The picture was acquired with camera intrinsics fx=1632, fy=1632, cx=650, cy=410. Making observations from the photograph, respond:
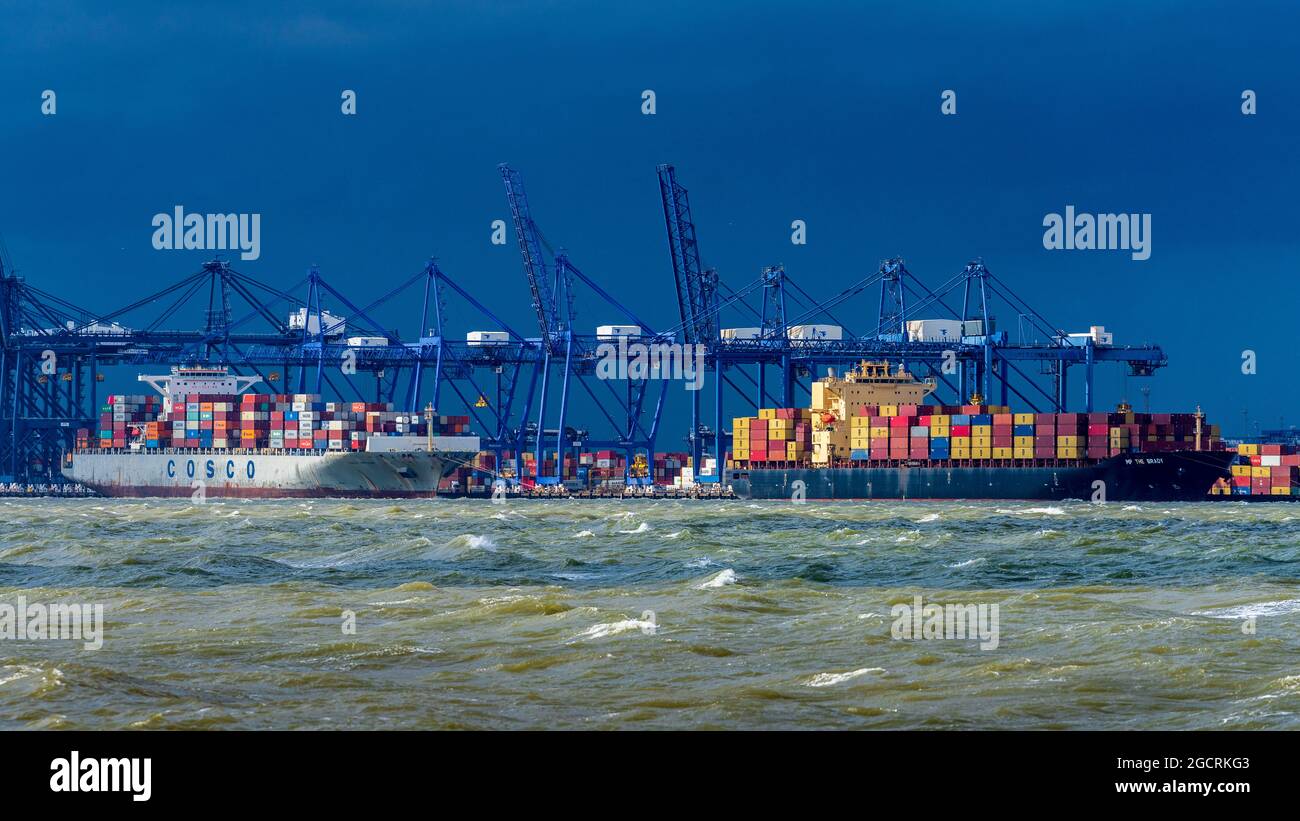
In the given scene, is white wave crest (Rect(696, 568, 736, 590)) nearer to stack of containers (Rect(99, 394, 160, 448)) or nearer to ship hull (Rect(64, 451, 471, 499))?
ship hull (Rect(64, 451, 471, 499))

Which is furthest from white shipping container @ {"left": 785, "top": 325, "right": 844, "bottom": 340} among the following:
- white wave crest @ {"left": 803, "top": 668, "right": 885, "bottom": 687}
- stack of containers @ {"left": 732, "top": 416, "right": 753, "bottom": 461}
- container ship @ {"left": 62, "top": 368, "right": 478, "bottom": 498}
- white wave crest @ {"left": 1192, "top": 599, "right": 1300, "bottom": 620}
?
white wave crest @ {"left": 803, "top": 668, "right": 885, "bottom": 687}

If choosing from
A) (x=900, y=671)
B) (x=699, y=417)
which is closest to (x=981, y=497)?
(x=699, y=417)

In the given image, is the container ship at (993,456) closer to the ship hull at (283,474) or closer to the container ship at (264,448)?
the ship hull at (283,474)

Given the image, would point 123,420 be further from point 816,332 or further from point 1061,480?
point 1061,480

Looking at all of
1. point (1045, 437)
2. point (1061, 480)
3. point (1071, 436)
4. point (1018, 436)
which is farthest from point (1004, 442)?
point (1061, 480)
